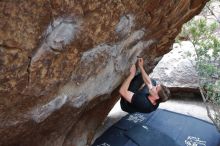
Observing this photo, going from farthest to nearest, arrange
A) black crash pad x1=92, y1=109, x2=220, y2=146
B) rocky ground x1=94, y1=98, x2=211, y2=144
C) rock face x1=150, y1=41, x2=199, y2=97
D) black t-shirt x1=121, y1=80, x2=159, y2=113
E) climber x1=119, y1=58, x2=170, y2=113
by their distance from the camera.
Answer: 1. rock face x1=150, y1=41, x2=199, y2=97
2. rocky ground x1=94, y1=98, x2=211, y2=144
3. black crash pad x1=92, y1=109, x2=220, y2=146
4. black t-shirt x1=121, y1=80, x2=159, y2=113
5. climber x1=119, y1=58, x2=170, y2=113

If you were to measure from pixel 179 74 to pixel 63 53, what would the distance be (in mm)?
5286

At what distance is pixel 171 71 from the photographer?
882cm

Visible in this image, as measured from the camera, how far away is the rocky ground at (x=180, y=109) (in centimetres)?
764

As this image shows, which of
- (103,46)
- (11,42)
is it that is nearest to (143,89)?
(103,46)

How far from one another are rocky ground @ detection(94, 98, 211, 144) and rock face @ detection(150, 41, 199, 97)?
0.23 meters

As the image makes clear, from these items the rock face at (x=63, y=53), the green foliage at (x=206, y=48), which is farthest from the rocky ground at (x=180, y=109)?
the rock face at (x=63, y=53)

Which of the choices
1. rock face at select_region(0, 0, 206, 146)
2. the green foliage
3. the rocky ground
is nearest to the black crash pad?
the rocky ground

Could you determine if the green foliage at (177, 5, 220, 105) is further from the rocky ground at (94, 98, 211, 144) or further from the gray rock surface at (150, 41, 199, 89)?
the gray rock surface at (150, 41, 199, 89)

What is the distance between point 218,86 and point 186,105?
2.09 meters

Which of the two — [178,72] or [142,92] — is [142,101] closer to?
[142,92]

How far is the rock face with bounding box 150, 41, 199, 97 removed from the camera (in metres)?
8.62

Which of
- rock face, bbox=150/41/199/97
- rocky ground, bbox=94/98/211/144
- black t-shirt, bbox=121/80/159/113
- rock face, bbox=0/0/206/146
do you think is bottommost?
rocky ground, bbox=94/98/211/144

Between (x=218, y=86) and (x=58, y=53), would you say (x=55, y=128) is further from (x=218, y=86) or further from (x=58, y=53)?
(x=218, y=86)

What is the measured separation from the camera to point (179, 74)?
8711 mm
